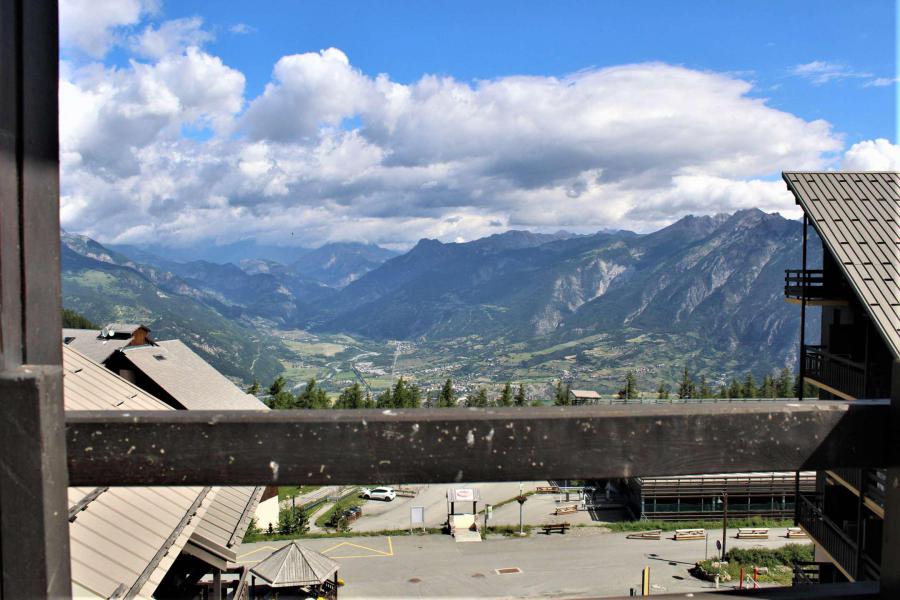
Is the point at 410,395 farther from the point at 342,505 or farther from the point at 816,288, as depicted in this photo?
the point at 816,288

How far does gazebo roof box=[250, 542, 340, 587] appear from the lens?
1938 centimetres

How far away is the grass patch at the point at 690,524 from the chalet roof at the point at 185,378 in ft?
63.3

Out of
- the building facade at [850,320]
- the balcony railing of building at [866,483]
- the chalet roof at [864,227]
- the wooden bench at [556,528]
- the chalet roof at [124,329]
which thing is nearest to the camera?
the chalet roof at [864,227]

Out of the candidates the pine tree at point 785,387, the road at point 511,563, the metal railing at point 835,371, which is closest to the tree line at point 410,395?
the pine tree at point 785,387

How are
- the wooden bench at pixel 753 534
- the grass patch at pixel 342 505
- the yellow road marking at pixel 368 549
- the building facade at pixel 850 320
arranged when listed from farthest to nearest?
Result: the grass patch at pixel 342 505 → the wooden bench at pixel 753 534 → the yellow road marking at pixel 368 549 → the building facade at pixel 850 320

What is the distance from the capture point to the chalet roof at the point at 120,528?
4.41 meters

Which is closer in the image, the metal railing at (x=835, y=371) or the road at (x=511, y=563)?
the metal railing at (x=835, y=371)

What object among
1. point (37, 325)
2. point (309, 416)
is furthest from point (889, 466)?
point (37, 325)

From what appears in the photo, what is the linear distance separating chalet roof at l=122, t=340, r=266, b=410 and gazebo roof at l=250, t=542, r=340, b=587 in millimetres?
5224

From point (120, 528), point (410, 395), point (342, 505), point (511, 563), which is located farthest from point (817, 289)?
point (410, 395)

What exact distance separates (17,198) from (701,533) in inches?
1405

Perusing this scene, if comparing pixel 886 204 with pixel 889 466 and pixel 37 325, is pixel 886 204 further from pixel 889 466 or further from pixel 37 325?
pixel 37 325

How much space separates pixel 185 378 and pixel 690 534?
23.0m

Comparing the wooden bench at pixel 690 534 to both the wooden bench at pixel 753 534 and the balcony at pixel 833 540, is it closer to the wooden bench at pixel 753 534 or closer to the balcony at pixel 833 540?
the wooden bench at pixel 753 534
